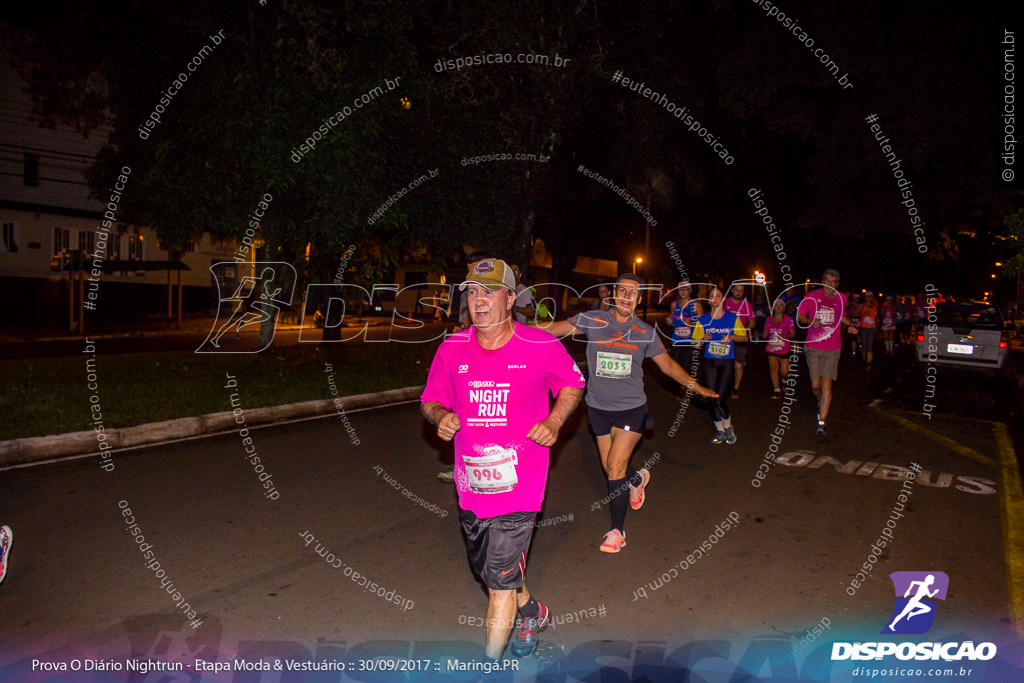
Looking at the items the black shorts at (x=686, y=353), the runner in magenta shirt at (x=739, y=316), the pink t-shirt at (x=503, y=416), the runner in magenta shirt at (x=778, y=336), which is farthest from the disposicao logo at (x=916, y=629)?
the runner in magenta shirt at (x=778, y=336)

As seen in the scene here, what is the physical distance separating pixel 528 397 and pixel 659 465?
16.6ft

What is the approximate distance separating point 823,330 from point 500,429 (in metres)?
7.45

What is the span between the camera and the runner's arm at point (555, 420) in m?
3.61

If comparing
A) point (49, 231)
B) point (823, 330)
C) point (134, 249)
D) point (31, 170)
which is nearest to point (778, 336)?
point (823, 330)

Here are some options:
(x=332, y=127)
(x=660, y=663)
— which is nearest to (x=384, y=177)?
(x=332, y=127)

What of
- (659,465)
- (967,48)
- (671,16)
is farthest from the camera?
(967,48)

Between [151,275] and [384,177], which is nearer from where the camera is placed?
[384,177]

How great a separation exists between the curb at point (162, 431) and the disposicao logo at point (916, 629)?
7.88 meters

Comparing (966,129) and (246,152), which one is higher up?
(966,129)

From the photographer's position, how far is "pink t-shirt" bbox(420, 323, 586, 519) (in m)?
3.66

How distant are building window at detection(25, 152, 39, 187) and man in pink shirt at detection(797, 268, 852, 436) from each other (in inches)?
1217

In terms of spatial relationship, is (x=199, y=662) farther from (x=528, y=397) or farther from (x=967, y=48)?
(x=967, y=48)

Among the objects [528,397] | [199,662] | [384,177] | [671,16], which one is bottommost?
[199,662]

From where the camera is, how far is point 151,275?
32.9 meters
